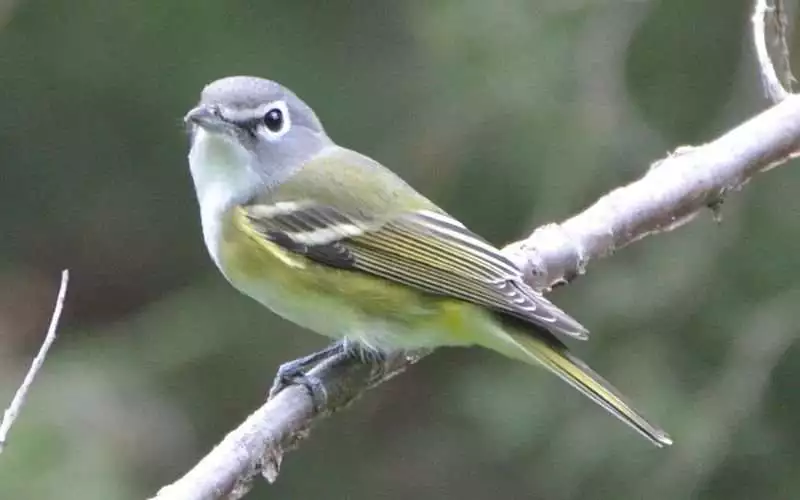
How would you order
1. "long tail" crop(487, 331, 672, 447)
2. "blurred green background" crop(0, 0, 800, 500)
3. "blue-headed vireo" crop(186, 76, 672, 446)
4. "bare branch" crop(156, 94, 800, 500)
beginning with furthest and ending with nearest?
"blurred green background" crop(0, 0, 800, 500) < "bare branch" crop(156, 94, 800, 500) < "blue-headed vireo" crop(186, 76, 672, 446) < "long tail" crop(487, 331, 672, 447)

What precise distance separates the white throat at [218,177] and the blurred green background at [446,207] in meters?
1.55

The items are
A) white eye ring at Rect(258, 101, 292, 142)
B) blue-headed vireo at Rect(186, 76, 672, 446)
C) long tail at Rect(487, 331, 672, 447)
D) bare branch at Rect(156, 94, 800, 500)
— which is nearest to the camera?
long tail at Rect(487, 331, 672, 447)

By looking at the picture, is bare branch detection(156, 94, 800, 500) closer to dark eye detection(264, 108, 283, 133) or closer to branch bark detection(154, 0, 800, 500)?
branch bark detection(154, 0, 800, 500)

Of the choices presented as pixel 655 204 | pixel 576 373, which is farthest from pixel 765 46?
pixel 576 373

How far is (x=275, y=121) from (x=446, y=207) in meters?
1.75

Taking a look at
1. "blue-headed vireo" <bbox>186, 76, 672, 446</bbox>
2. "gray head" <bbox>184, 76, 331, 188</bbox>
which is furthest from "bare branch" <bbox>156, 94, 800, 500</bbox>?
"gray head" <bbox>184, 76, 331, 188</bbox>

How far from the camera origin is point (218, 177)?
3135mm

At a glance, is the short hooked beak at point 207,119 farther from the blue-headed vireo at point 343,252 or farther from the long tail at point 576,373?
the long tail at point 576,373

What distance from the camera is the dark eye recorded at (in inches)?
124

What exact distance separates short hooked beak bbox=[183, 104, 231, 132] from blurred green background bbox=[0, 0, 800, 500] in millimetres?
1691

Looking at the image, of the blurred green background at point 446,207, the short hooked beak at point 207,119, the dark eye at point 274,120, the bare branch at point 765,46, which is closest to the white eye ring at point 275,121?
the dark eye at point 274,120

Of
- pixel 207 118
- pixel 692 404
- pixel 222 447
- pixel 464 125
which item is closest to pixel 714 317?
pixel 692 404

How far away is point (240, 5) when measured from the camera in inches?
209

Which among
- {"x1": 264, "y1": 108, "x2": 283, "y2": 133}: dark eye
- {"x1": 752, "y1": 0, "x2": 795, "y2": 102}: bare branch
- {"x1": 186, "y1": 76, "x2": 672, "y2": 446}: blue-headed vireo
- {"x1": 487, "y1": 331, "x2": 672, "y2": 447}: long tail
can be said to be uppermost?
{"x1": 752, "y1": 0, "x2": 795, "y2": 102}: bare branch
